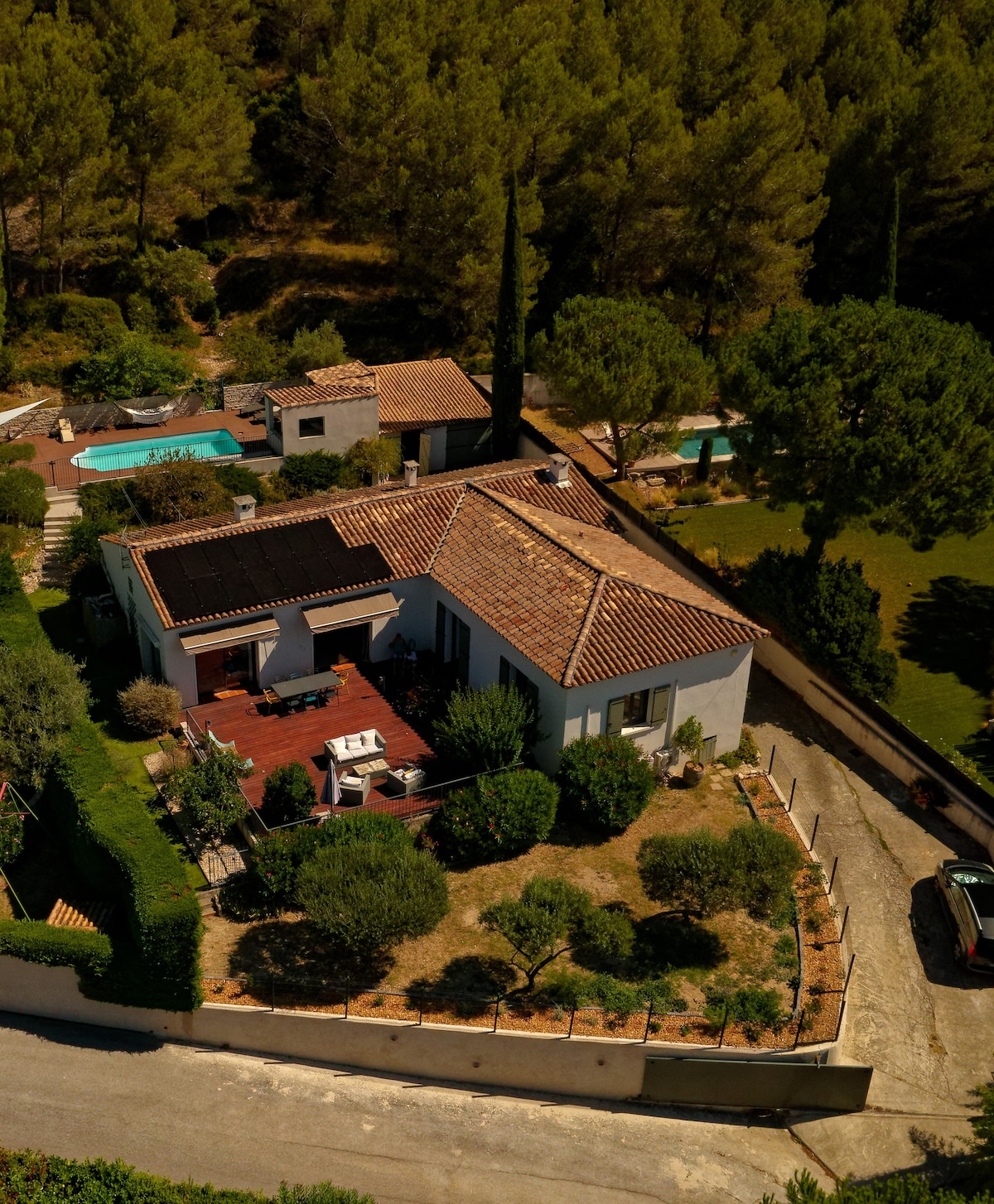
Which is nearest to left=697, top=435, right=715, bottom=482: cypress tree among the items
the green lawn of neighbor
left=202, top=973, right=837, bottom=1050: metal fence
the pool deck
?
the green lawn of neighbor

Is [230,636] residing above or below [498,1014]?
above

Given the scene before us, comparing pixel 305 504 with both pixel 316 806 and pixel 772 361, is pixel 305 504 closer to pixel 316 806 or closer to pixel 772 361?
pixel 316 806

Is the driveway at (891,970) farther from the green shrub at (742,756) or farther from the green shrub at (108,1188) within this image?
the green shrub at (108,1188)

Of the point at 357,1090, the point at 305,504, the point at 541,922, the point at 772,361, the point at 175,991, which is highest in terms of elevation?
the point at 772,361

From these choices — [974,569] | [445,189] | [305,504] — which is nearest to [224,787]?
[305,504]

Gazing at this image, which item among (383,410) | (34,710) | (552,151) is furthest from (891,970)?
(552,151)

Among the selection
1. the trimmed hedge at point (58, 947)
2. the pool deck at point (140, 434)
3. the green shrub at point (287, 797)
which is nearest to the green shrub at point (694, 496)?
the pool deck at point (140, 434)

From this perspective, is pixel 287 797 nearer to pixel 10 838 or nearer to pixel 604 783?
pixel 10 838

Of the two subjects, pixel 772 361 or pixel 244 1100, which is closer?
pixel 244 1100
